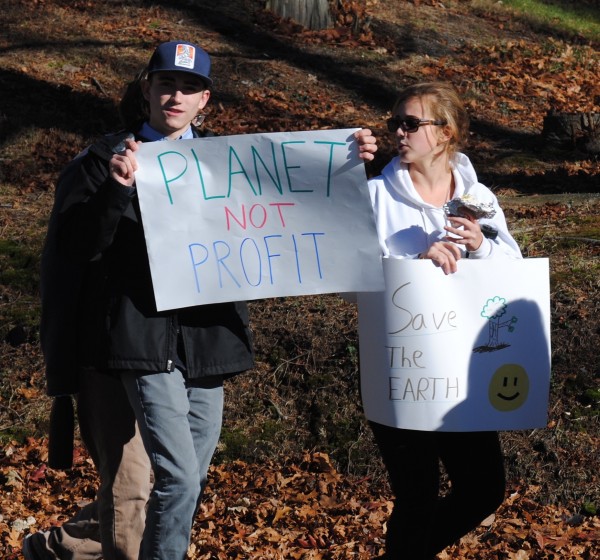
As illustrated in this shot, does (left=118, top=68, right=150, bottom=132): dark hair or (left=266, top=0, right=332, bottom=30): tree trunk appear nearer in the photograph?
(left=118, top=68, right=150, bottom=132): dark hair

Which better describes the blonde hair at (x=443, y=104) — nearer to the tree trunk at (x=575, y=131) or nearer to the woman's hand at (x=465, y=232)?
the woman's hand at (x=465, y=232)

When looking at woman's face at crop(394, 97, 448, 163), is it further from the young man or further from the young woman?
the young man

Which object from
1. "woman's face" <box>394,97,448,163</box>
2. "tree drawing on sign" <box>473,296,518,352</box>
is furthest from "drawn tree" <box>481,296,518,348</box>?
"woman's face" <box>394,97,448,163</box>

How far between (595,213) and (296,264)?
17.2ft

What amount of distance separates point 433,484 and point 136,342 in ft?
4.07

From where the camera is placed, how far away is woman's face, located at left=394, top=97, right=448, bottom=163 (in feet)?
12.6

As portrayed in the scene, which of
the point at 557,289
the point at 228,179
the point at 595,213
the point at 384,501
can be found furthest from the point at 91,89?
the point at 228,179

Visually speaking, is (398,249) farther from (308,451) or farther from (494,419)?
(308,451)

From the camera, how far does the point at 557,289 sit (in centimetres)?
671

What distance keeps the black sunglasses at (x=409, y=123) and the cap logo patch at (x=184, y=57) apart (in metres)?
0.82

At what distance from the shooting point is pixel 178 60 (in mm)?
3693

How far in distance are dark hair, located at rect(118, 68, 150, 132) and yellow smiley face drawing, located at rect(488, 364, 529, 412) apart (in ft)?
5.65

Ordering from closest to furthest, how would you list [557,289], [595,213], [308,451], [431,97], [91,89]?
[431,97] → [308,451] → [557,289] → [595,213] → [91,89]

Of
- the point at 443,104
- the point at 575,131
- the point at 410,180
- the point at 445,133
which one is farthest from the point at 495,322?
the point at 575,131
